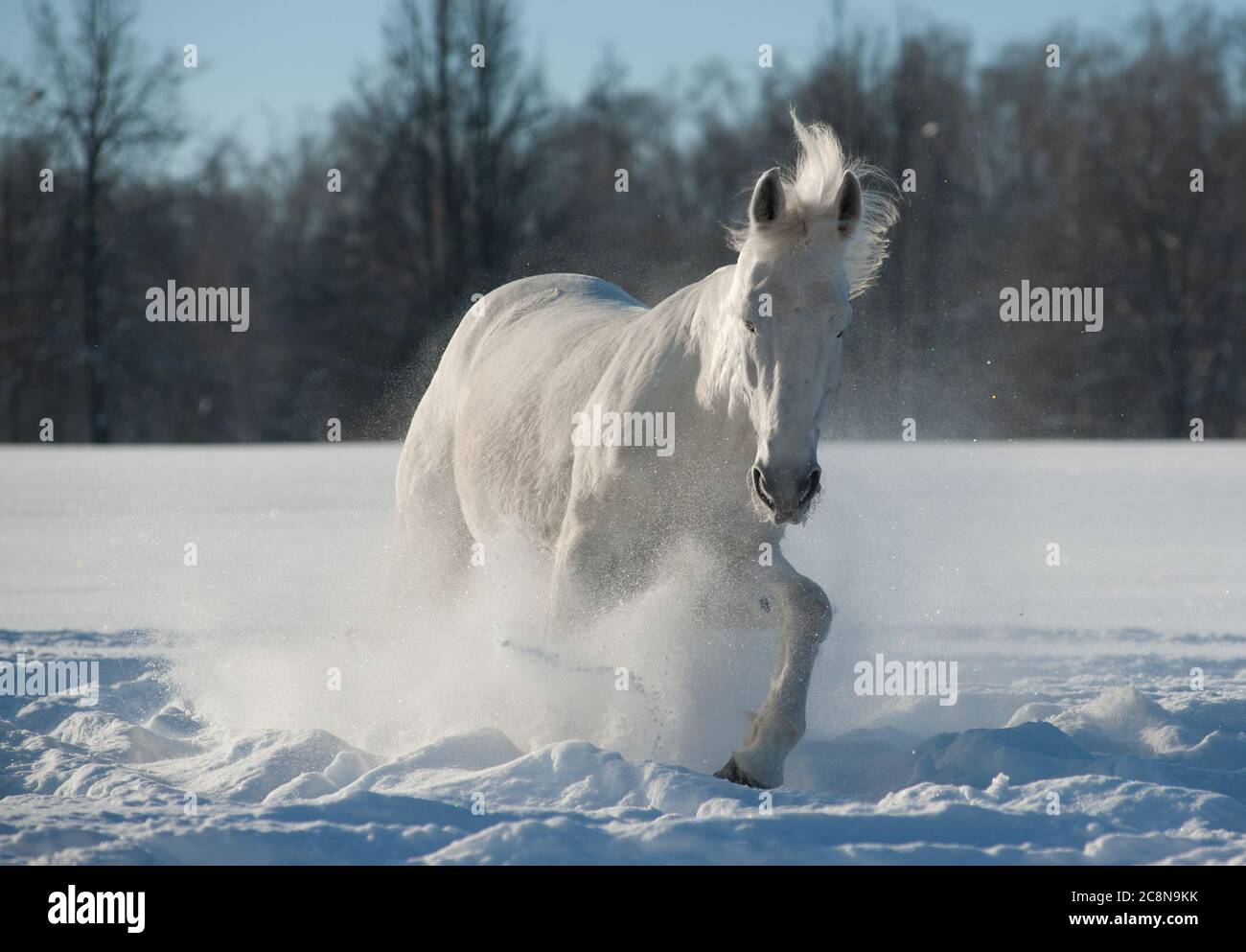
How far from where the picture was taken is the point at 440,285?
27.9 meters

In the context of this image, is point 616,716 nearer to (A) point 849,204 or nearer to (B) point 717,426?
(B) point 717,426

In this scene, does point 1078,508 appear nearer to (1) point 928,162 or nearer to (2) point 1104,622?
(2) point 1104,622

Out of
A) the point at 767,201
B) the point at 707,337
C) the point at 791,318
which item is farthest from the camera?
the point at 707,337

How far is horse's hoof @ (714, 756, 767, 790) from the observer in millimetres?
4375

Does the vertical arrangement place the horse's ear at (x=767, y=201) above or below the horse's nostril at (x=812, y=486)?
above

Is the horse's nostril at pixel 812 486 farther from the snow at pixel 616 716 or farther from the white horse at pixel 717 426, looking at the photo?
the snow at pixel 616 716

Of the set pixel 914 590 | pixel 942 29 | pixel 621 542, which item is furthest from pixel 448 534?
pixel 942 29

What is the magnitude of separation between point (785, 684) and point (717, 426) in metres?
0.88

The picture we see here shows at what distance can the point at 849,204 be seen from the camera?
14.5ft

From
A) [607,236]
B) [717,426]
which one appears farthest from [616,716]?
[607,236]

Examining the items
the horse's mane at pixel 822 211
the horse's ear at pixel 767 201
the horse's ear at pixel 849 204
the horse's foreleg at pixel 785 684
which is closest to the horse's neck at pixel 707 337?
the horse's mane at pixel 822 211

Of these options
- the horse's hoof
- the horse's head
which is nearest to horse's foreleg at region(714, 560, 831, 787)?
the horse's hoof

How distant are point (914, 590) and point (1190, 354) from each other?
2374cm

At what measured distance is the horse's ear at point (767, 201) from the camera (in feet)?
14.1
